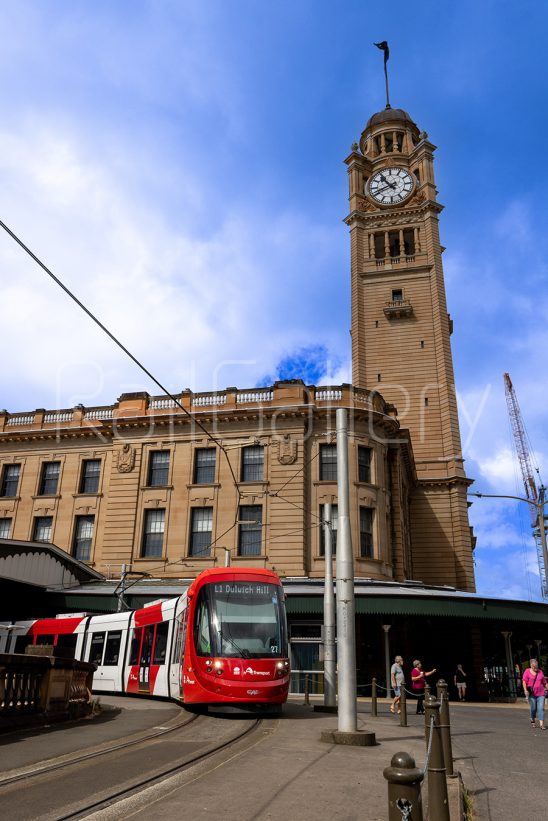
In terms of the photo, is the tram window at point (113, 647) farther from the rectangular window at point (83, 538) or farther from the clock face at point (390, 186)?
the clock face at point (390, 186)

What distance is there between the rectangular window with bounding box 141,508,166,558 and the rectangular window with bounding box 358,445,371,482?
10.4 meters

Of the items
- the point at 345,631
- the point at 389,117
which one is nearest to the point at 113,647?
the point at 345,631

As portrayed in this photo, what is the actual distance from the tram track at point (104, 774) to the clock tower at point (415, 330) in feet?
102

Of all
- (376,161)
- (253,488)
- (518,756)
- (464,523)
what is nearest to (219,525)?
(253,488)

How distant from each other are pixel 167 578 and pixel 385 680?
11419 millimetres

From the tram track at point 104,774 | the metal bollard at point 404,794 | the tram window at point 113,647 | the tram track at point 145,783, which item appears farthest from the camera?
the tram window at point 113,647

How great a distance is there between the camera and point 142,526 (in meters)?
34.3

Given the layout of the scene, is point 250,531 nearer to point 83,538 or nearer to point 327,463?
point 327,463

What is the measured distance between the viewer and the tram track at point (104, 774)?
6.41 meters

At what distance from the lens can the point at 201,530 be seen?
1324 inches

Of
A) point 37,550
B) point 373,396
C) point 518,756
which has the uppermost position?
point 373,396

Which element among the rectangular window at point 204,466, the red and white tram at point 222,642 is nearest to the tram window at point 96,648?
the red and white tram at point 222,642

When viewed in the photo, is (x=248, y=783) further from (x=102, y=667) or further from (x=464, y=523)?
(x=464, y=523)

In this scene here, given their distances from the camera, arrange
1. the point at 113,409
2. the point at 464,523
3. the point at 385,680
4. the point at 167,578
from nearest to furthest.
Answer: the point at 385,680 → the point at 167,578 → the point at 113,409 → the point at 464,523
